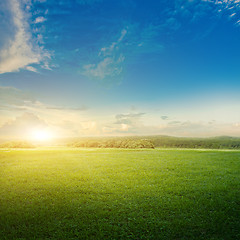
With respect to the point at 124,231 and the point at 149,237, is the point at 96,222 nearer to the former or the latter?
the point at 124,231

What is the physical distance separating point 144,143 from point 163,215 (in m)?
48.7

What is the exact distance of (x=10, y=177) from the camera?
20078 mm

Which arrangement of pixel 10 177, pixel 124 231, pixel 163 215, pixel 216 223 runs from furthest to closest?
1. pixel 10 177
2. pixel 163 215
3. pixel 216 223
4. pixel 124 231

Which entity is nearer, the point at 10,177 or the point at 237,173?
the point at 10,177

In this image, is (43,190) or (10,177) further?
(10,177)

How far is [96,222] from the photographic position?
10469mm

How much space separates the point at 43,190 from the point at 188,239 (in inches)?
461

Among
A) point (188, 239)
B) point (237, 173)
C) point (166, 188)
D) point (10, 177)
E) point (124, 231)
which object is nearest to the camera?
point (188, 239)

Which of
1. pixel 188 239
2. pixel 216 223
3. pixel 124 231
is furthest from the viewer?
pixel 216 223

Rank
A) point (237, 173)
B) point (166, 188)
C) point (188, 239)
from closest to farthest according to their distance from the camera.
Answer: point (188, 239), point (166, 188), point (237, 173)

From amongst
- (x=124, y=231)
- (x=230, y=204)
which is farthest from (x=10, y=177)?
(x=230, y=204)

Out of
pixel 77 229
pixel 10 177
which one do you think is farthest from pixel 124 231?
pixel 10 177

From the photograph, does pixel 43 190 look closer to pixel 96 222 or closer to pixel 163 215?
pixel 96 222

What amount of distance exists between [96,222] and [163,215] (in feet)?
12.6
